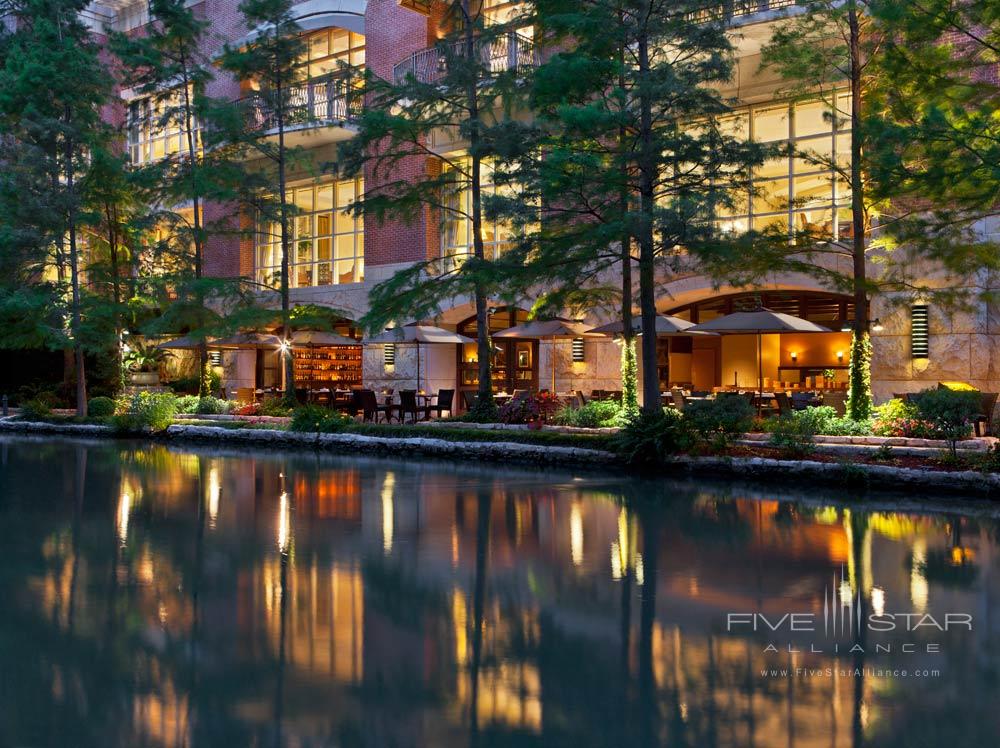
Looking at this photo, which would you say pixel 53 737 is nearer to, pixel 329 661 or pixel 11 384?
pixel 329 661

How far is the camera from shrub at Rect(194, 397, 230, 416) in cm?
2547

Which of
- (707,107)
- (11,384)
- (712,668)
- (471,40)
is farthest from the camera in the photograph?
(11,384)

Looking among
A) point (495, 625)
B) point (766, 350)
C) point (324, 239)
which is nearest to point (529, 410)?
point (766, 350)

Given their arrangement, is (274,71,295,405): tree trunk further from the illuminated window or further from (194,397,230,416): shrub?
the illuminated window

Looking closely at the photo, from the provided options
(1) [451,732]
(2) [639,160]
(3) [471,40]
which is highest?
(3) [471,40]

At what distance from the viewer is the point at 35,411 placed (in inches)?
1054

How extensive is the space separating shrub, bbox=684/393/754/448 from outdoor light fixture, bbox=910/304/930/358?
654 centimetres

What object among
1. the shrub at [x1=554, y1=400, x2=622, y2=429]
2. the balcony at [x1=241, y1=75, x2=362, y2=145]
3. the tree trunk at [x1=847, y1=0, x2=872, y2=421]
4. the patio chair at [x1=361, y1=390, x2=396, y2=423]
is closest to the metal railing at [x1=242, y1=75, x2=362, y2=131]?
the balcony at [x1=241, y1=75, x2=362, y2=145]

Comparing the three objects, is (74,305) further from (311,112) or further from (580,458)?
(580,458)

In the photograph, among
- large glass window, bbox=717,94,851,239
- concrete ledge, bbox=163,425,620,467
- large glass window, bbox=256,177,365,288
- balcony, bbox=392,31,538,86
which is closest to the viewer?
concrete ledge, bbox=163,425,620,467

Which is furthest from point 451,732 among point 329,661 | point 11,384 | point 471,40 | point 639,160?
point 11,384

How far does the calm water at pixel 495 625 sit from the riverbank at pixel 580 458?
1.49m

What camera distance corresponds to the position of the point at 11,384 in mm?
34812

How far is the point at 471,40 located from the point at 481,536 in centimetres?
1354
